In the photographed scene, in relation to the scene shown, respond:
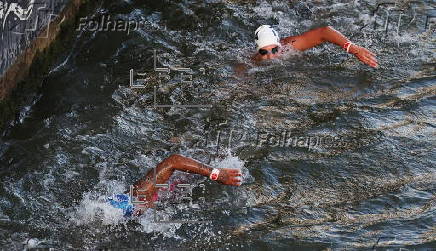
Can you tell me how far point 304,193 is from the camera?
7.75 m

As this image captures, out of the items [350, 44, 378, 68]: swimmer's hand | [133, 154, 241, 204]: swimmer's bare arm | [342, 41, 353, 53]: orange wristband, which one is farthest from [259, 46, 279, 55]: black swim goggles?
[133, 154, 241, 204]: swimmer's bare arm

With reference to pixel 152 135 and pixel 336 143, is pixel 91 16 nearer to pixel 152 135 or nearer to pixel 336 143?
pixel 152 135

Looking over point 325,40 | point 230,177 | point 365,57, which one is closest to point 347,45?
point 365,57

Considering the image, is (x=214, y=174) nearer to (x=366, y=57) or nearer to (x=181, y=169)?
(x=181, y=169)

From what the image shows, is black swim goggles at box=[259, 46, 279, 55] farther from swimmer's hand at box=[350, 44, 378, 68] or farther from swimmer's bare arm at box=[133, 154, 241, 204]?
swimmer's bare arm at box=[133, 154, 241, 204]

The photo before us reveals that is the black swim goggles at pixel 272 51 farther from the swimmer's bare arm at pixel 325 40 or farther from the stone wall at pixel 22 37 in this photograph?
the stone wall at pixel 22 37

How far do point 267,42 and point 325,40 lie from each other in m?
0.84

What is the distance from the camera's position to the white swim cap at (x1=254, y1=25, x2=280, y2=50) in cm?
993

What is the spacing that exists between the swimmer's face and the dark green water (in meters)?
0.17

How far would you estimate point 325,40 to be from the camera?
978cm

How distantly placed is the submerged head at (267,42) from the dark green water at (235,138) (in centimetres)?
23

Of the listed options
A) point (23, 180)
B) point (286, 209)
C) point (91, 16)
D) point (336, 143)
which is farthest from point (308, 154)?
point (91, 16)

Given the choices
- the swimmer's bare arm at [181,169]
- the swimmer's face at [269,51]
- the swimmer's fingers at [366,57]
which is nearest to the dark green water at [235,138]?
the swimmer's face at [269,51]

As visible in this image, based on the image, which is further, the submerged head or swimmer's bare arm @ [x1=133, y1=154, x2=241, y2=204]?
the submerged head
